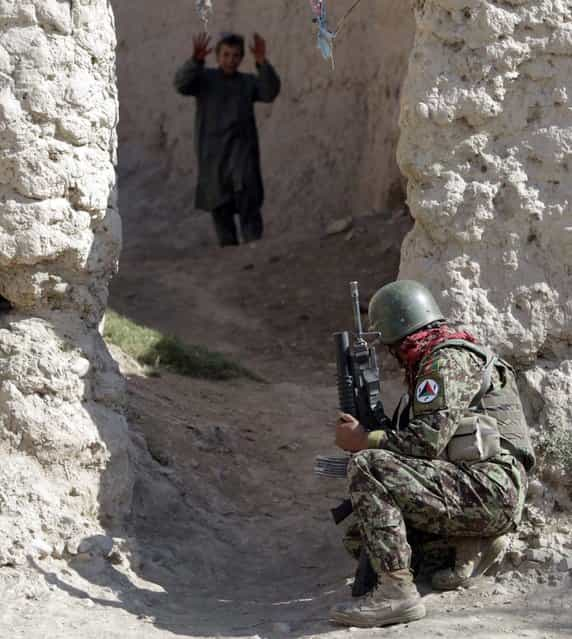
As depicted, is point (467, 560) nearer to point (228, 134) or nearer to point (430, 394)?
point (430, 394)

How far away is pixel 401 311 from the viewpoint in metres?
4.21

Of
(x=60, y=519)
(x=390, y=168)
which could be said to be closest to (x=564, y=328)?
(x=60, y=519)

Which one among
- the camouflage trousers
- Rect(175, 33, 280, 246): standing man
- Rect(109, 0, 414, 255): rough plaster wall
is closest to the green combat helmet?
the camouflage trousers

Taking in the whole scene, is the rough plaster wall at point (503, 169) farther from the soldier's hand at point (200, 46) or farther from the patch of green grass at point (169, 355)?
the soldier's hand at point (200, 46)

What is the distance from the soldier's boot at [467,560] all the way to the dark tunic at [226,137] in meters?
6.64

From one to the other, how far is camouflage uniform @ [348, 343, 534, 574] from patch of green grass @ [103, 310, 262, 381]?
10.4 feet

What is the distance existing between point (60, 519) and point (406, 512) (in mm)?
1296

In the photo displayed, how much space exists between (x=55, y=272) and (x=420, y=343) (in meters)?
1.45

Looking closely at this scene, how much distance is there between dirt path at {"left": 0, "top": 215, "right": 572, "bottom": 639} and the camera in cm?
405

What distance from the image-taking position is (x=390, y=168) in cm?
1079

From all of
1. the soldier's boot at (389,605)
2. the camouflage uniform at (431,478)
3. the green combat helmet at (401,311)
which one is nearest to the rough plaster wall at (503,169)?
the green combat helmet at (401,311)

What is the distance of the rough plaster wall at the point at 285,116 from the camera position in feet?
36.3

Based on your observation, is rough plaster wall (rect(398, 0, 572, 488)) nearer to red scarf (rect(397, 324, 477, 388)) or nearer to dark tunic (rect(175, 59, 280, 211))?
red scarf (rect(397, 324, 477, 388))

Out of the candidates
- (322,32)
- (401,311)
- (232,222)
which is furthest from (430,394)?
(232,222)
